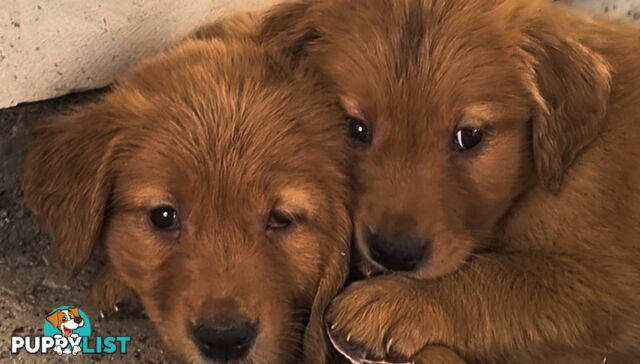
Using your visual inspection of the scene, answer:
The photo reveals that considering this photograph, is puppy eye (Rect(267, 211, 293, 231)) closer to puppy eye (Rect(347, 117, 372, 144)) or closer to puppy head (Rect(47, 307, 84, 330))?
puppy eye (Rect(347, 117, 372, 144))

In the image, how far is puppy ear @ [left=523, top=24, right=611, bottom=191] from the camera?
3.13 m

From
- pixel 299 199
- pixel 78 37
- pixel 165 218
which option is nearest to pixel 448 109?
pixel 299 199

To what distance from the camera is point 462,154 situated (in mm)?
3082

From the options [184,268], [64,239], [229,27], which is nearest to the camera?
[184,268]

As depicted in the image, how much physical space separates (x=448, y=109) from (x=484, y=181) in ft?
0.89

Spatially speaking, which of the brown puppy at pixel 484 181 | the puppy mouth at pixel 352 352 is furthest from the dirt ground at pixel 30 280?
the brown puppy at pixel 484 181

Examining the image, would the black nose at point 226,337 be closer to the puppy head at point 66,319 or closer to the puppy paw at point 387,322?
the puppy paw at point 387,322

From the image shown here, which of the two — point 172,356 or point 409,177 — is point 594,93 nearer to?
point 409,177

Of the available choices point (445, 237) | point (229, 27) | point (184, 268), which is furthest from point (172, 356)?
point (229, 27)

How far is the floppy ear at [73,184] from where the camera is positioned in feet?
10.1

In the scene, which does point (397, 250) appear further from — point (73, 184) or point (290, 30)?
point (73, 184)

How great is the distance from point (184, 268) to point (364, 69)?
0.79 meters

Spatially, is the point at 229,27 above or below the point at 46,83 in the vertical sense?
above

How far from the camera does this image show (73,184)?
122 inches
